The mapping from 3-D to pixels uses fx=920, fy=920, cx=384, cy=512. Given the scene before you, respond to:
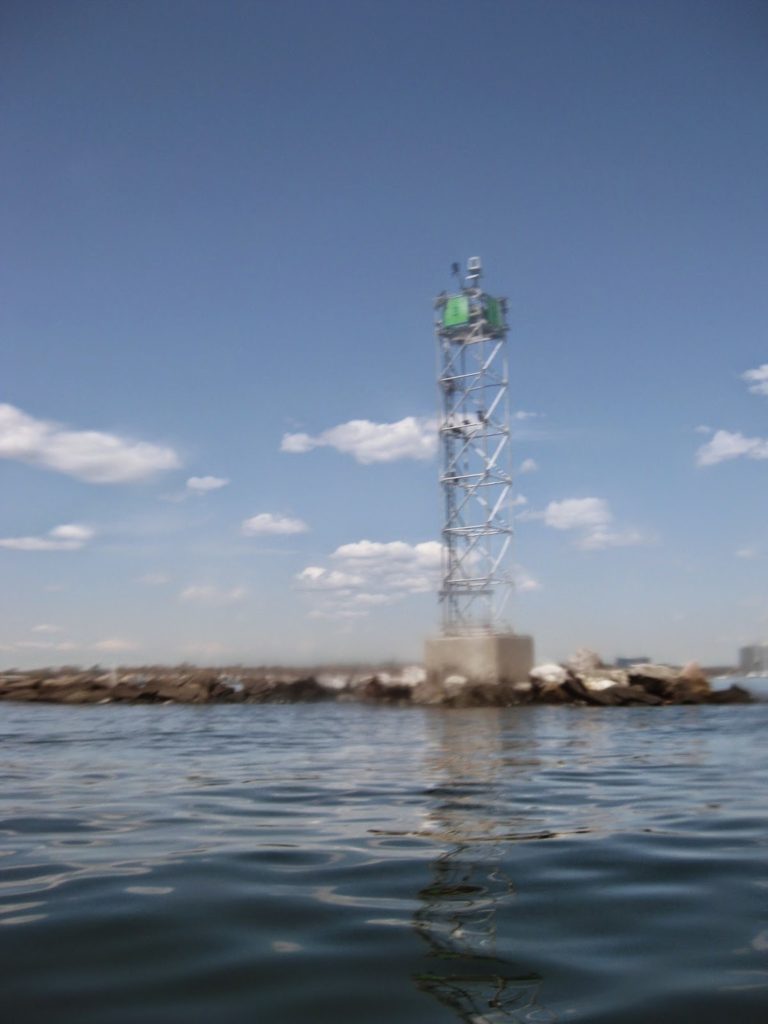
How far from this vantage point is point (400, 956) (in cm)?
326

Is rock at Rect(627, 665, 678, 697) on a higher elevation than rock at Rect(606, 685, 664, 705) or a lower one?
higher

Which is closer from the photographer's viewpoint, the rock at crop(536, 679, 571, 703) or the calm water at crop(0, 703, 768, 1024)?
the calm water at crop(0, 703, 768, 1024)

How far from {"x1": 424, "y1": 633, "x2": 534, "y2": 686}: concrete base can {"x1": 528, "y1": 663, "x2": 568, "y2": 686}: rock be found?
2.63 ft

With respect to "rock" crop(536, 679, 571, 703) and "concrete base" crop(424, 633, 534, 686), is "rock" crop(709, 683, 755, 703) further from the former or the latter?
"concrete base" crop(424, 633, 534, 686)

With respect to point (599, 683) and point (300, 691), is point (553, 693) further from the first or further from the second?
point (300, 691)

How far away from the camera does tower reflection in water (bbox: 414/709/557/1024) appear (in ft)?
9.21

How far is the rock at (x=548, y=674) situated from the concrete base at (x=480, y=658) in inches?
31.5

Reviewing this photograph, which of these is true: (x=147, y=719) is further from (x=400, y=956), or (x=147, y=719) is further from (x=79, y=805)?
(x=400, y=956)

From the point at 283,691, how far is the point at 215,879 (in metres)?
34.1

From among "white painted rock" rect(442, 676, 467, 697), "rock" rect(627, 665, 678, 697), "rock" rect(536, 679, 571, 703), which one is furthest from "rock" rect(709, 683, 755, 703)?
"white painted rock" rect(442, 676, 467, 697)

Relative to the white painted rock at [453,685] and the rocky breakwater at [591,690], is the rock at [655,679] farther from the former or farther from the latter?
the white painted rock at [453,685]

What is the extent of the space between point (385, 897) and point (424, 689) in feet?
95.2

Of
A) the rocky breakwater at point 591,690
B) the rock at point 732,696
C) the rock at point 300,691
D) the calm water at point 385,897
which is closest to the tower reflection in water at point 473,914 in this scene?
the calm water at point 385,897

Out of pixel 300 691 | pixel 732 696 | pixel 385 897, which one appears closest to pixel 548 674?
pixel 732 696
